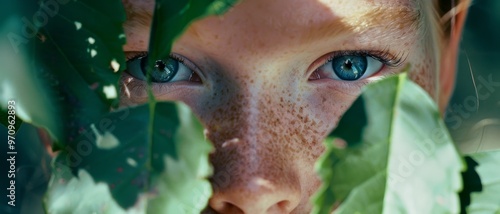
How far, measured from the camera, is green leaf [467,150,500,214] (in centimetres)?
66

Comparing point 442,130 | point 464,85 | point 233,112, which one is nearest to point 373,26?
point 233,112

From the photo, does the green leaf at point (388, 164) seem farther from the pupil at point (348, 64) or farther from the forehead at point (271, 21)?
the pupil at point (348, 64)

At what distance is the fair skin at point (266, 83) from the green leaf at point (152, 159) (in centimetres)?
19

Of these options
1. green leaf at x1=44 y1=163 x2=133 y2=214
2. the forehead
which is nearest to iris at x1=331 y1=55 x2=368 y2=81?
the forehead

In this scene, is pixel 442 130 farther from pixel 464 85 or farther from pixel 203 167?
pixel 464 85

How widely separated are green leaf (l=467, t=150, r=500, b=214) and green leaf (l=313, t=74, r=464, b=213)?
6 centimetres

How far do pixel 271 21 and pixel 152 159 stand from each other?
11.4 inches

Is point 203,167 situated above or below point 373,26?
below

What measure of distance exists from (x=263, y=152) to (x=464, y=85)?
2.80ft

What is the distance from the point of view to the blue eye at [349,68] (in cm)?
102

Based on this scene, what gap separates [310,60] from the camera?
3.10 ft

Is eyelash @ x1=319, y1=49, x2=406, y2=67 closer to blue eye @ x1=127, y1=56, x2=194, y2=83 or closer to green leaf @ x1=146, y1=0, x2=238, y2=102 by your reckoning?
blue eye @ x1=127, y1=56, x2=194, y2=83

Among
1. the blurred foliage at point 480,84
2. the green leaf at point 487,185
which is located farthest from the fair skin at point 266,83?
the blurred foliage at point 480,84

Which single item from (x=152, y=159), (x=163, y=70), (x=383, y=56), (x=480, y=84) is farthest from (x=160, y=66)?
(x=480, y=84)
